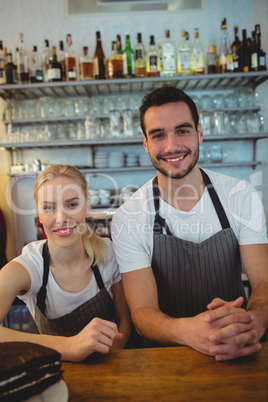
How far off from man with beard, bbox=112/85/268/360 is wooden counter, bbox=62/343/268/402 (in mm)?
378

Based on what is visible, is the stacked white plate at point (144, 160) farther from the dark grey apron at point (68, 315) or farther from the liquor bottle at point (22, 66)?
the dark grey apron at point (68, 315)

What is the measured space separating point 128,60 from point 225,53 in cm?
86

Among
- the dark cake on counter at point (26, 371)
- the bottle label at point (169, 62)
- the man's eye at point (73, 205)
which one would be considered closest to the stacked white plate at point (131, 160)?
the bottle label at point (169, 62)

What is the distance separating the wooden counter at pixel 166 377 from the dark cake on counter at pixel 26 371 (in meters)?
0.08

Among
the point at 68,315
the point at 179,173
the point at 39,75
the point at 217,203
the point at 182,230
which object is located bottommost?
the point at 68,315

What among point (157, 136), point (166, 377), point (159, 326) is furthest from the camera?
point (157, 136)

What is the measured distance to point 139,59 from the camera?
2.97m

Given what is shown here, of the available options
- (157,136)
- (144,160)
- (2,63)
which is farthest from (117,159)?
(157,136)

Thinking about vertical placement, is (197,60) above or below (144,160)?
above

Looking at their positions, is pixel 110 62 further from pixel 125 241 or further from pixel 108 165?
pixel 125 241

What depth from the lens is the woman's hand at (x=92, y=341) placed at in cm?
81

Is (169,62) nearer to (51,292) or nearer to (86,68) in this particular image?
(86,68)

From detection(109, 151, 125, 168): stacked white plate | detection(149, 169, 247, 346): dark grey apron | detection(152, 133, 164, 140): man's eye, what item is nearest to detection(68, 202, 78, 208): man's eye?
detection(149, 169, 247, 346): dark grey apron

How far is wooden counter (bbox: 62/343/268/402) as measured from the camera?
0.66 m
